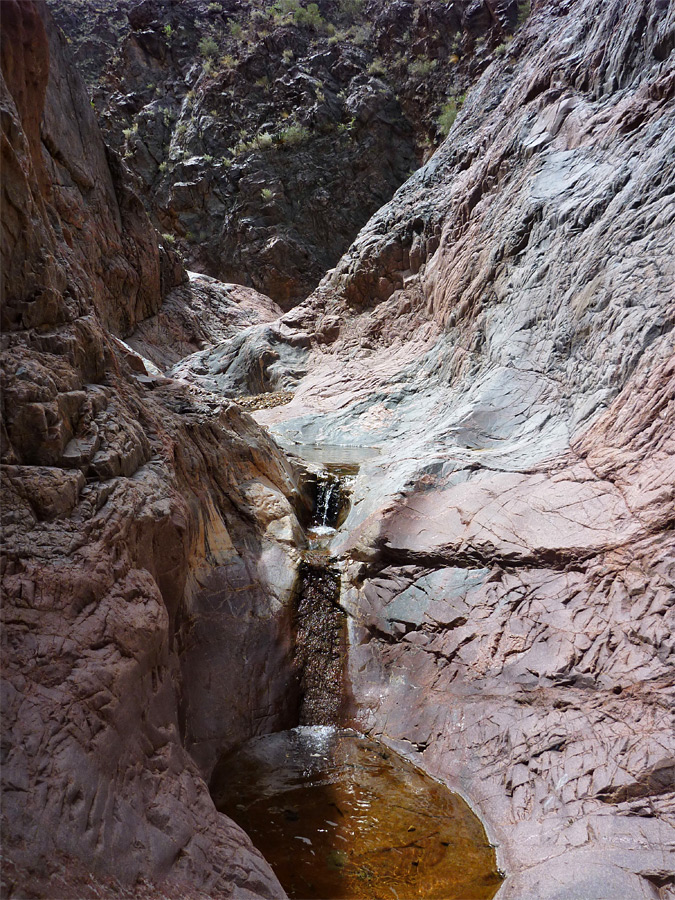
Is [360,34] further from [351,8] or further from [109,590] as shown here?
[109,590]

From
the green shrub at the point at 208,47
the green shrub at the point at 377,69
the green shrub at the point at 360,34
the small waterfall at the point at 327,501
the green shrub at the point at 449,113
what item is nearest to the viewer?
the small waterfall at the point at 327,501

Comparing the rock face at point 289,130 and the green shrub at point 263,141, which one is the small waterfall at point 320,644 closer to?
the rock face at point 289,130

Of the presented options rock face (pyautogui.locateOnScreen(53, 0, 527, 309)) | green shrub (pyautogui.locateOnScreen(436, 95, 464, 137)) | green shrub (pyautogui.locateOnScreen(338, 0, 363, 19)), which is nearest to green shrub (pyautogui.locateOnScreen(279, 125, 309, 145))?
rock face (pyautogui.locateOnScreen(53, 0, 527, 309))

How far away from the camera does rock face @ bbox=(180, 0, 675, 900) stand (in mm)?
4977

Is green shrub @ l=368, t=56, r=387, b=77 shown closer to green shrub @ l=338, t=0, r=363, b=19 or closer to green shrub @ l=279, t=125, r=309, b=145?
green shrub @ l=279, t=125, r=309, b=145

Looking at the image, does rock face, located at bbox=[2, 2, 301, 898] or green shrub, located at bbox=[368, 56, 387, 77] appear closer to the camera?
rock face, located at bbox=[2, 2, 301, 898]

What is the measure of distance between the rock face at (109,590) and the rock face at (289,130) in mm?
22580

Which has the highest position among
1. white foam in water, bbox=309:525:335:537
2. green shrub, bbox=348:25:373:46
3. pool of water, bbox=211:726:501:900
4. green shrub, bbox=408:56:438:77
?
green shrub, bbox=348:25:373:46

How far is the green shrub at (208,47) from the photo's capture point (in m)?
32.2

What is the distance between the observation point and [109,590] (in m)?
4.47

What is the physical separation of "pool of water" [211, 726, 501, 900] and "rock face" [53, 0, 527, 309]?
2494 centimetres

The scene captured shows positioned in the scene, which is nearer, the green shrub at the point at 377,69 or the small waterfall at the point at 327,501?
the small waterfall at the point at 327,501

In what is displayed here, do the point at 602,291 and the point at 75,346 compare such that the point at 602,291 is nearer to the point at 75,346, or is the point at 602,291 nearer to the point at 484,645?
the point at 484,645

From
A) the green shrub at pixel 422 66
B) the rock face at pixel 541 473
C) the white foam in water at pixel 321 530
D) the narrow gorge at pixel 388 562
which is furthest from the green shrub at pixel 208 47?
the white foam in water at pixel 321 530
